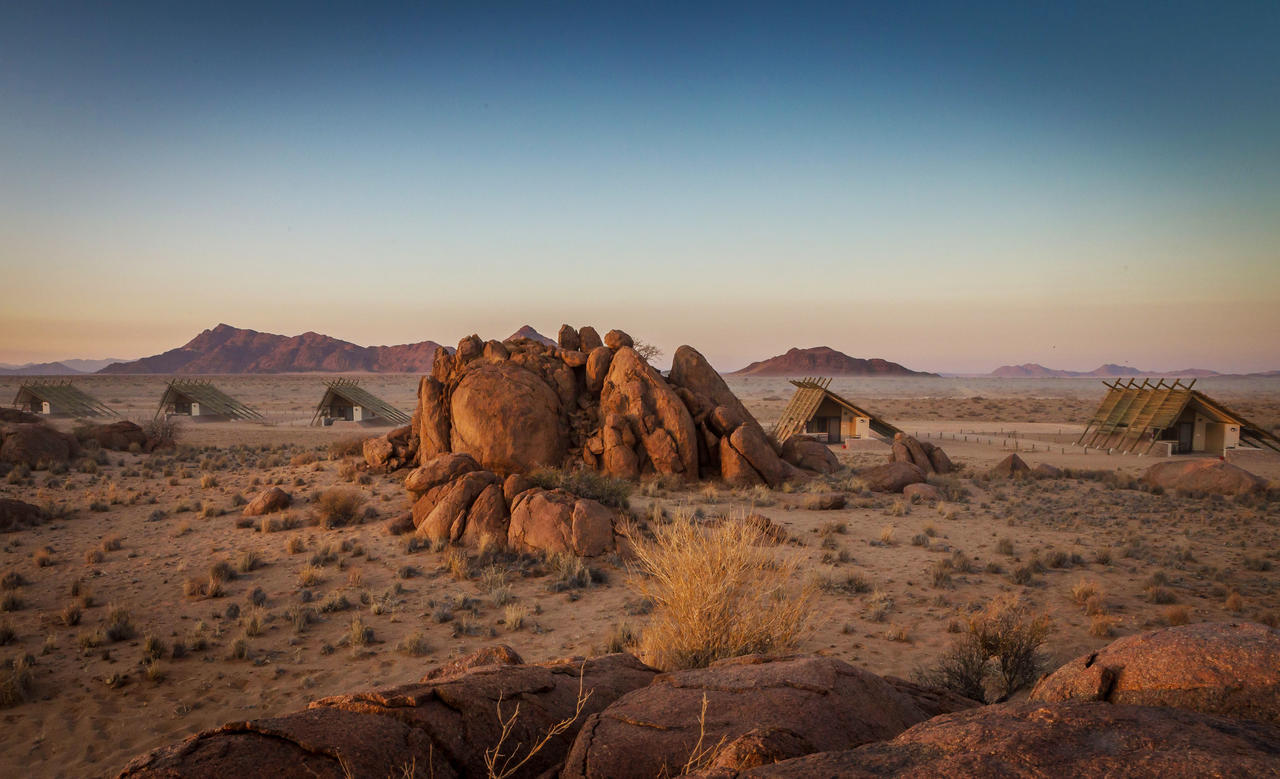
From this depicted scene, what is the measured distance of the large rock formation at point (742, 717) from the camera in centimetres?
299

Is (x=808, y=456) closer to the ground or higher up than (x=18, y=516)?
higher up

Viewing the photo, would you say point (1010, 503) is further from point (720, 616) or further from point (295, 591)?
point (295, 591)

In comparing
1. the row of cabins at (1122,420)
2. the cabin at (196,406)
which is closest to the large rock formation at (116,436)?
the row of cabins at (1122,420)

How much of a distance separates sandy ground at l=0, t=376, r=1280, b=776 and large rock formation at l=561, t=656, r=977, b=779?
2199 mm

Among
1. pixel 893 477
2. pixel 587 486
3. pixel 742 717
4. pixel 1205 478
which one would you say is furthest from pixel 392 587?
pixel 1205 478

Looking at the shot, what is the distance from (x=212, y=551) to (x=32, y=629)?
12.3 feet

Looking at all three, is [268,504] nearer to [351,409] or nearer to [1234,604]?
[1234,604]

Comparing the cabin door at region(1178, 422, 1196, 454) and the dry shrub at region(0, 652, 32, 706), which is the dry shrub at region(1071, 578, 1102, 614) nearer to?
the dry shrub at region(0, 652, 32, 706)

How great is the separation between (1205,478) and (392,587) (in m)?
22.0

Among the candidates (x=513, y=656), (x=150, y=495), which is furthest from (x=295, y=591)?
(x=150, y=495)

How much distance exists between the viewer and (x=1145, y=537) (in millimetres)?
13820

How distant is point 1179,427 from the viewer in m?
27.5

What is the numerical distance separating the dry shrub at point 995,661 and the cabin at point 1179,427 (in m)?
26.0

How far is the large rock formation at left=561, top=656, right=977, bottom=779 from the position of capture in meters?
2.99
